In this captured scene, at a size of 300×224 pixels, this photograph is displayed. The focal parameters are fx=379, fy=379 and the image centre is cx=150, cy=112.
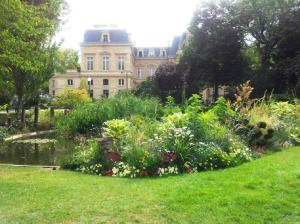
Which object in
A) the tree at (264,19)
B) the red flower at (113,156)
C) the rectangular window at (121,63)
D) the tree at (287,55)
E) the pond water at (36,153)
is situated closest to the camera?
the red flower at (113,156)

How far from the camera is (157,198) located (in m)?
5.38

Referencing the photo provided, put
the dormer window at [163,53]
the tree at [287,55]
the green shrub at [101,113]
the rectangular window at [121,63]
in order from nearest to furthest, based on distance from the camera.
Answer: the green shrub at [101,113], the tree at [287,55], the rectangular window at [121,63], the dormer window at [163,53]

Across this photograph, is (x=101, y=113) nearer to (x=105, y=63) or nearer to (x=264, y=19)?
(x=264, y=19)

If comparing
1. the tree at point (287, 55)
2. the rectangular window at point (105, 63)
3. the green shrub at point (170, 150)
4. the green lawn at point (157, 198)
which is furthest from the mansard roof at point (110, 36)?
the green lawn at point (157, 198)

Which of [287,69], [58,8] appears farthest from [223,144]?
[287,69]

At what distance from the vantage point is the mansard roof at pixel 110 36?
6306cm

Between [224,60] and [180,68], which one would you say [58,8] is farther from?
[180,68]

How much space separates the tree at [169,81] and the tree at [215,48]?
3.67 metres

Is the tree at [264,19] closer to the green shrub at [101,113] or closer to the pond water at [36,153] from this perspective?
the green shrub at [101,113]

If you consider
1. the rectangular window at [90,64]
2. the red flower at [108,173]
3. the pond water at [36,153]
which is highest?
the rectangular window at [90,64]

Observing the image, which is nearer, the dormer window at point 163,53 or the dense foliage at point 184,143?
the dense foliage at point 184,143

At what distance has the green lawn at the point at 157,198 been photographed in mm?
4715

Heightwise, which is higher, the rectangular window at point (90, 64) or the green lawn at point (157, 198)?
the rectangular window at point (90, 64)

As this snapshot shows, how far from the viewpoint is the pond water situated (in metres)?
10.0
